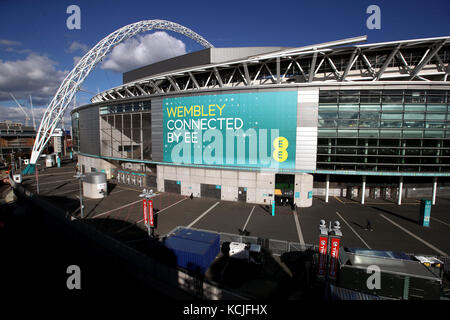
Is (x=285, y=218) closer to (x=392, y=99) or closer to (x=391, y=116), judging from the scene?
(x=391, y=116)

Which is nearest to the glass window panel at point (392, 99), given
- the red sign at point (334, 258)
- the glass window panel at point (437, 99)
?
the glass window panel at point (437, 99)

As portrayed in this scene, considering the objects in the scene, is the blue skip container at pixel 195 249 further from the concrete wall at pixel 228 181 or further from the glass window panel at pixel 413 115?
the glass window panel at pixel 413 115

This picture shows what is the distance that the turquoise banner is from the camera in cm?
2680

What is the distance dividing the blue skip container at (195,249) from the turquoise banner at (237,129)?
1431 centimetres

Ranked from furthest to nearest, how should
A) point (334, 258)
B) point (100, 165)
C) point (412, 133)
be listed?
point (100, 165)
point (412, 133)
point (334, 258)

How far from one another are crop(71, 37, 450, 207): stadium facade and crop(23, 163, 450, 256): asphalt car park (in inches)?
97.8

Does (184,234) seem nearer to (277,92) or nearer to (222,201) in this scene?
(222,201)

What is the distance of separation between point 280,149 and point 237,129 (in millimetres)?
6593

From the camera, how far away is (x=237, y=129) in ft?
92.1

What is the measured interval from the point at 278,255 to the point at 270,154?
47.9 ft

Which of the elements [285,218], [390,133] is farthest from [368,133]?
[285,218]

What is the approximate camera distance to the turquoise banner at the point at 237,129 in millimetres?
26797

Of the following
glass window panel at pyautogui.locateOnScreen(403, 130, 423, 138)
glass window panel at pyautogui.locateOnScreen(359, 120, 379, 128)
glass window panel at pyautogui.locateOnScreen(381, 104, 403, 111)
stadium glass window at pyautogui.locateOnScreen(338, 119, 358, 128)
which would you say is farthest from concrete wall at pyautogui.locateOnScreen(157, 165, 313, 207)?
glass window panel at pyautogui.locateOnScreen(403, 130, 423, 138)

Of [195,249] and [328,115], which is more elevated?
[328,115]
